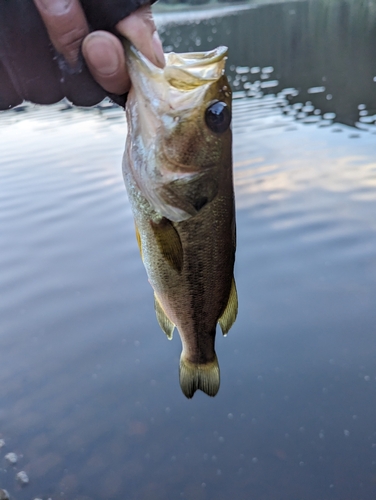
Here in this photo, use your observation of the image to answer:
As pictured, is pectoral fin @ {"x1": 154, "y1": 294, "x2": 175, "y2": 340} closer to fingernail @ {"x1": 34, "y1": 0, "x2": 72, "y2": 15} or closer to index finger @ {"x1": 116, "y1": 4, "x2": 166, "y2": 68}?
index finger @ {"x1": 116, "y1": 4, "x2": 166, "y2": 68}

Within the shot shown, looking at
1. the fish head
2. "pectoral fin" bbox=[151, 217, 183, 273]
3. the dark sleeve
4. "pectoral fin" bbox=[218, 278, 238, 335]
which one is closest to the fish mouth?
the fish head

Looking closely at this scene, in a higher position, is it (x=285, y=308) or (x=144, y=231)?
(x=144, y=231)

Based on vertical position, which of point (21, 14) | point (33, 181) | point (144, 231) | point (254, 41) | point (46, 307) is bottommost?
point (254, 41)

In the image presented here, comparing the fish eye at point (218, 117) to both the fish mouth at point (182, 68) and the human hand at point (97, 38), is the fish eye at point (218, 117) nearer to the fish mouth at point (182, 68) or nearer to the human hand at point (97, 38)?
the fish mouth at point (182, 68)

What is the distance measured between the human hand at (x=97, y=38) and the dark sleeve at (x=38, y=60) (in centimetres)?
3

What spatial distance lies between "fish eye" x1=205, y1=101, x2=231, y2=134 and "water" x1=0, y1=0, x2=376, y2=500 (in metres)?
2.84

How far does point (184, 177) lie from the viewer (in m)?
1.88

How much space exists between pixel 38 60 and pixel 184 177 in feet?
2.36

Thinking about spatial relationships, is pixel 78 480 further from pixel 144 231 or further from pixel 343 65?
pixel 343 65

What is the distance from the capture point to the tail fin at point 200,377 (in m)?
2.46

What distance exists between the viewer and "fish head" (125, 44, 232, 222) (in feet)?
5.63

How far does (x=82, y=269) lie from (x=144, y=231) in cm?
477

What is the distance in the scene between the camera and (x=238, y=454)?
3.70 meters

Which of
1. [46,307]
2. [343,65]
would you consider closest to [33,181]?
[46,307]
